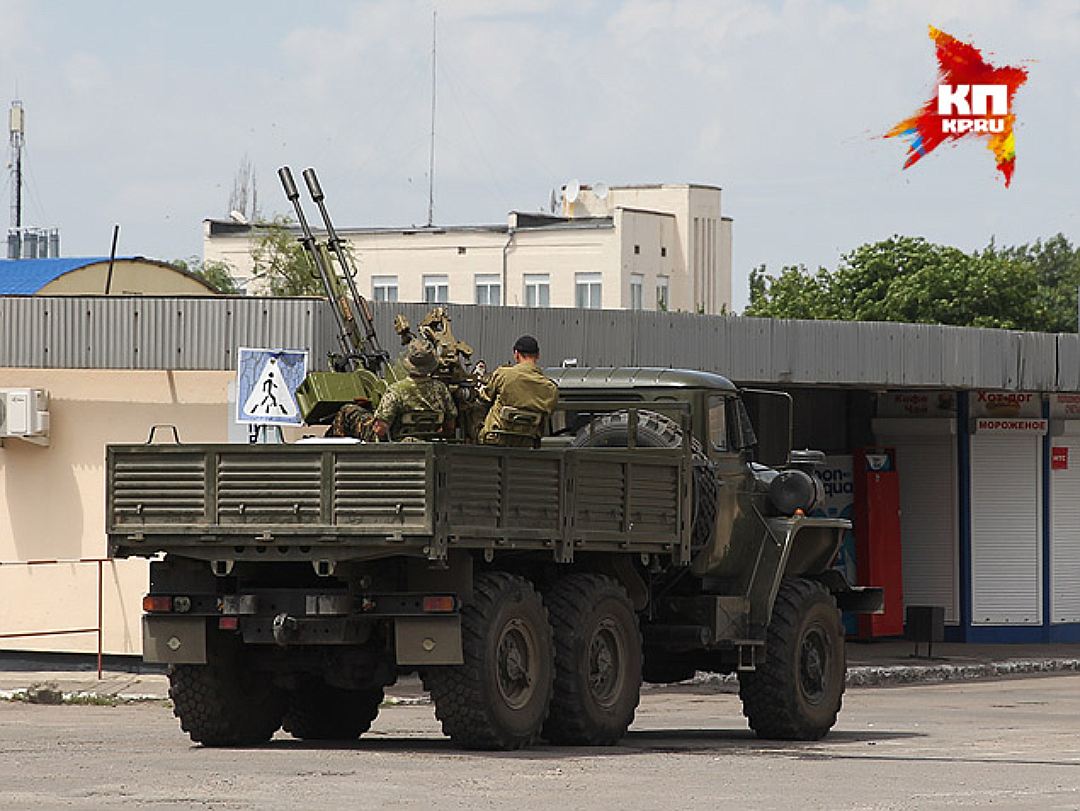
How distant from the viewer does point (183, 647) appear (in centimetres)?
1545

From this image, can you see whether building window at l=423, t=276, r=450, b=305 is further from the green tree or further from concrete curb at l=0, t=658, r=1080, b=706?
concrete curb at l=0, t=658, r=1080, b=706

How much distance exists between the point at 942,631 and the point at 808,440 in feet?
10.1

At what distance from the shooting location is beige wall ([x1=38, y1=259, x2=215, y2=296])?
101 feet

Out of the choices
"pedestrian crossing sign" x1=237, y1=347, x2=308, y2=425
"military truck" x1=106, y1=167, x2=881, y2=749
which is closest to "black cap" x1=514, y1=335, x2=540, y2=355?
"military truck" x1=106, y1=167, x2=881, y2=749

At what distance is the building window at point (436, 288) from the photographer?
114312mm

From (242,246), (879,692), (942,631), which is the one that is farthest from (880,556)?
(242,246)

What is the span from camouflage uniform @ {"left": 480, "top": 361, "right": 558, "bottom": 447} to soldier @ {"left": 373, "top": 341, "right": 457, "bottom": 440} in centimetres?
35

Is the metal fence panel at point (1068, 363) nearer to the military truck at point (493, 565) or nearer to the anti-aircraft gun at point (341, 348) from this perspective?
the anti-aircraft gun at point (341, 348)

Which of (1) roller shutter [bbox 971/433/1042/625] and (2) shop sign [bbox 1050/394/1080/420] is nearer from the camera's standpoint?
(1) roller shutter [bbox 971/433/1042/625]

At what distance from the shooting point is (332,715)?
17234 millimetres

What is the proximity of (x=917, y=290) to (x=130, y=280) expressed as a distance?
60.4m

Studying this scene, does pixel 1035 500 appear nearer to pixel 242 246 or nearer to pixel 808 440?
pixel 808 440

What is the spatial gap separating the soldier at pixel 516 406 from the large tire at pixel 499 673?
99cm

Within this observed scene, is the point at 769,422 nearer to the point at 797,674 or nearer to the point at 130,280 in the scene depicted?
the point at 797,674
